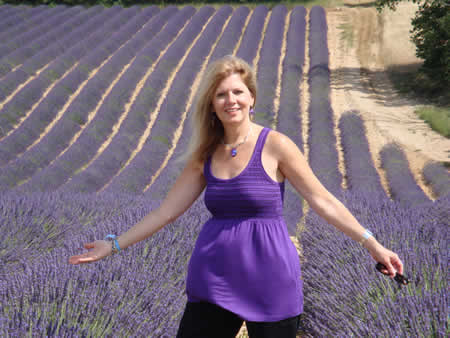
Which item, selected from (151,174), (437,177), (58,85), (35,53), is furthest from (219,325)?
(35,53)

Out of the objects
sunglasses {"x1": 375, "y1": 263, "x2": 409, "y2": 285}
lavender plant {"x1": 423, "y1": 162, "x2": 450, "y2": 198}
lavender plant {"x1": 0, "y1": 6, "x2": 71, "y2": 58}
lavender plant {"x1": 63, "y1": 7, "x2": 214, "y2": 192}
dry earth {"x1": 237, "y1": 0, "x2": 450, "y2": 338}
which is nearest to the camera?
sunglasses {"x1": 375, "y1": 263, "x2": 409, "y2": 285}

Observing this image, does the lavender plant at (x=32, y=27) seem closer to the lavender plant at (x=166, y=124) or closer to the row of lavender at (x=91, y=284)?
the lavender plant at (x=166, y=124)

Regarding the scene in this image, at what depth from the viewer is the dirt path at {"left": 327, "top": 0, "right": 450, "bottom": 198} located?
36.1 feet

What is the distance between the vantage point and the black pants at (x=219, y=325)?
65.6 inches

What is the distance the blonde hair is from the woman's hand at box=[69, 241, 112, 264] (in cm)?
49

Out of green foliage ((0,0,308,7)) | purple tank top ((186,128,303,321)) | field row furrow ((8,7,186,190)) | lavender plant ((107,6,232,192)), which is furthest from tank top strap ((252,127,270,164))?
green foliage ((0,0,308,7))

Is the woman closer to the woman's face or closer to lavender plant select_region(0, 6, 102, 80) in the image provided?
the woman's face

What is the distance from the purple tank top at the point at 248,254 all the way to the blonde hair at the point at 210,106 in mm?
195

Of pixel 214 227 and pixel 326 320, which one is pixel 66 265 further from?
pixel 326 320

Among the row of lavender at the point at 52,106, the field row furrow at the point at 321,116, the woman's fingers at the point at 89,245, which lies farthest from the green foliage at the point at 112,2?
the woman's fingers at the point at 89,245

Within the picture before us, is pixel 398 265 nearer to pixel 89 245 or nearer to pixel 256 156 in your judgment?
pixel 256 156

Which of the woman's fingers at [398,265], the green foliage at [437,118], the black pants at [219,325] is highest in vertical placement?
the woman's fingers at [398,265]

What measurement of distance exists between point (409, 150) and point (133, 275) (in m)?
9.45

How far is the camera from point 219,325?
5.65 feet
